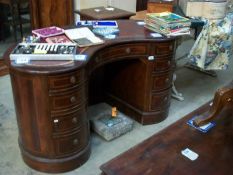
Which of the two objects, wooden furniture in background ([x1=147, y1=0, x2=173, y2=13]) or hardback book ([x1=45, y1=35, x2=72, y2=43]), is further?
wooden furniture in background ([x1=147, y1=0, x2=173, y2=13])

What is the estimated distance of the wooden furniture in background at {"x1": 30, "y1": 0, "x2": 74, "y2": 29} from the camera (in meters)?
3.14

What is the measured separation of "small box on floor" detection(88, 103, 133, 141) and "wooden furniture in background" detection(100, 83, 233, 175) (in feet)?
2.83

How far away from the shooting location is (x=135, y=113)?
2.48 metres

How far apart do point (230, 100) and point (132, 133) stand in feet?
3.55

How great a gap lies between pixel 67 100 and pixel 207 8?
5.47 feet

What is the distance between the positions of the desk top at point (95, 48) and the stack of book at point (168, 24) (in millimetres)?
51

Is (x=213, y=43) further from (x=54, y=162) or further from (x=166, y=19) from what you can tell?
(x=54, y=162)

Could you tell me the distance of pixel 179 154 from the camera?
1.24 m

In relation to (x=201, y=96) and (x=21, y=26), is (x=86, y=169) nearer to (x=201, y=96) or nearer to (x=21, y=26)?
→ (x=201, y=96)

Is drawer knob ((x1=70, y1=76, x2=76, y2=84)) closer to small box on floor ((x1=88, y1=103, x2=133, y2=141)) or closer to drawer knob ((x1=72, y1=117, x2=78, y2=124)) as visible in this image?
drawer knob ((x1=72, y1=117, x2=78, y2=124))

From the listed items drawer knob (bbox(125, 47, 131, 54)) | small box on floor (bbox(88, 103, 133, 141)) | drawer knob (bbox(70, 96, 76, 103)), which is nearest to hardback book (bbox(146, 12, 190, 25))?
drawer knob (bbox(125, 47, 131, 54))

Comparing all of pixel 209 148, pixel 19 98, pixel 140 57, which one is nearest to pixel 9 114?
pixel 19 98

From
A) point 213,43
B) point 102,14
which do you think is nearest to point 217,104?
point 213,43

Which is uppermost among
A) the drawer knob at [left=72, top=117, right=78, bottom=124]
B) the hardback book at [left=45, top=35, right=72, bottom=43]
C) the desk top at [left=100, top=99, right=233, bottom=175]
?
the hardback book at [left=45, top=35, right=72, bottom=43]
